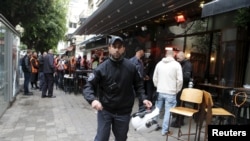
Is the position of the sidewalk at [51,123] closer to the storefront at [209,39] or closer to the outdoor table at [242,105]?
the outdoor table at [242,105]

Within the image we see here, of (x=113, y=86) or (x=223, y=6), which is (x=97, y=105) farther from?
(x=223, y=6)

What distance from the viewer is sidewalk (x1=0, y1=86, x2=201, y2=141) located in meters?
6.62

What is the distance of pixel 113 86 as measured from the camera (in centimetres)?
423

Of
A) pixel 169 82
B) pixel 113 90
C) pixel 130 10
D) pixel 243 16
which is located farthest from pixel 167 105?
pixel 130 10

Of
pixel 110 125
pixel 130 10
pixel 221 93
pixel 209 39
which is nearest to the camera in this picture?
pixel 110 125

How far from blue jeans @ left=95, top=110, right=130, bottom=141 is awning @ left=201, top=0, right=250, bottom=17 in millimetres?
2503

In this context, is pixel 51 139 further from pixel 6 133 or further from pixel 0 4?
pixel 0 4

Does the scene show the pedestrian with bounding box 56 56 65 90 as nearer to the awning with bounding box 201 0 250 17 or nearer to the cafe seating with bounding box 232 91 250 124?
the cafe seating with bounding box 232 91 250 124

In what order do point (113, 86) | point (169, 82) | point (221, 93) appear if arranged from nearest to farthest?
1. point (113, 86)
2. point (169, 82)
3. point (221, 93)

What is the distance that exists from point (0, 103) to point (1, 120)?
0.47 metres

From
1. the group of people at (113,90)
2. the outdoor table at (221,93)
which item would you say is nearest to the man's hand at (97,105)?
the group of people at (113,90)

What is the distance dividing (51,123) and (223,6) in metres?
4.63

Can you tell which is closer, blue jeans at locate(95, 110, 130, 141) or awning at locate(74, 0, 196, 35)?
blue jeans at locate(95, 110, 130, 141)

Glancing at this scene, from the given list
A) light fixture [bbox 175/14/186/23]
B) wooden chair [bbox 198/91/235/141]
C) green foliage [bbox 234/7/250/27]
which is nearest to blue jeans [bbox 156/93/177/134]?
wooden chair [bbox 198/91/235/141]
